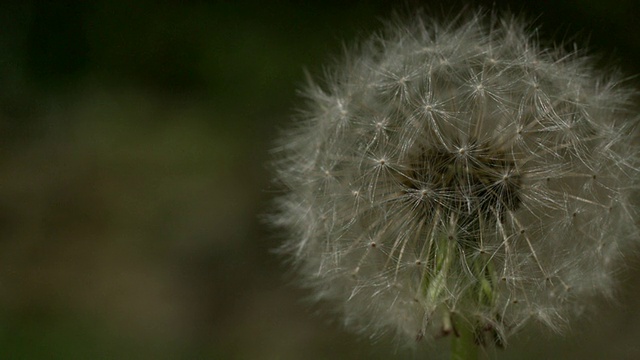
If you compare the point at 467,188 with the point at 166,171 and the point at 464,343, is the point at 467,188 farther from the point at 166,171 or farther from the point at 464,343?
the point at 166,171

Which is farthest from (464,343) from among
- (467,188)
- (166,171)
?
(166,171)

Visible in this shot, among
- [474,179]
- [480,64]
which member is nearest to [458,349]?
[474,179]

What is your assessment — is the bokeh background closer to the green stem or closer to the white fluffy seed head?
the white fluffy seed head

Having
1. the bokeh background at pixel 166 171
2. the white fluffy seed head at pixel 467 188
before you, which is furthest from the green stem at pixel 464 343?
the bokeh background at pixel 166 171

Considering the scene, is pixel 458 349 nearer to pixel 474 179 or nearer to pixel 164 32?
pixel 474 179

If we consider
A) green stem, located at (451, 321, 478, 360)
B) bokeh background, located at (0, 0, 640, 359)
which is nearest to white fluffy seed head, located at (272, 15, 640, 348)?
green stem, located at (451, 321, 478, 360)

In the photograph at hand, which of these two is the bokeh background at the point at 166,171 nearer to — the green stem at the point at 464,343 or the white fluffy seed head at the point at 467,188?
the white fluffy seed head at the point at 467,188

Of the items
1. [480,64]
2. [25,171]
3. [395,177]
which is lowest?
[395,177]
